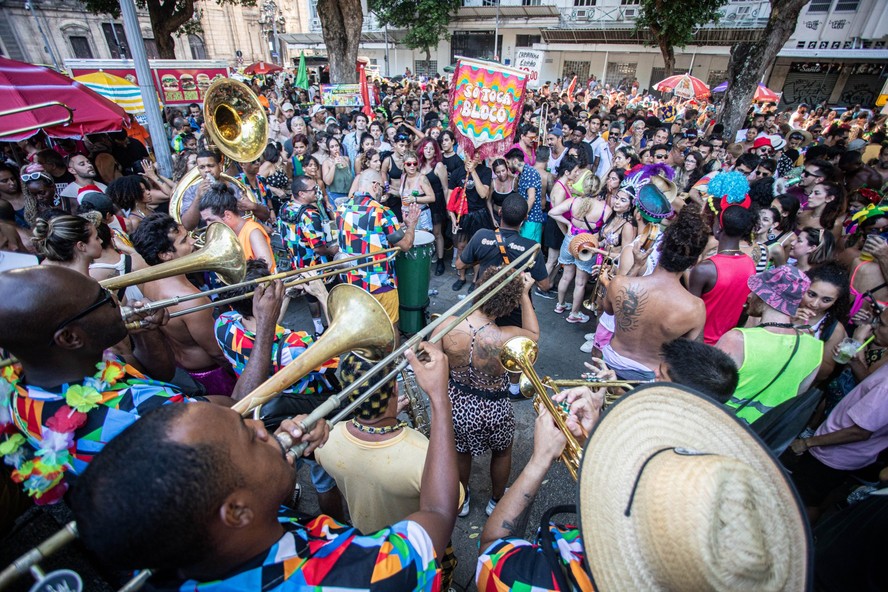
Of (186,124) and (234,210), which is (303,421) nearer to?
(234,210)

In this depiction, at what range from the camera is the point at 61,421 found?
164 cm

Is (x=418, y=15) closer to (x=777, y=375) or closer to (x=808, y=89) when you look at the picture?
(x=808, y=89)

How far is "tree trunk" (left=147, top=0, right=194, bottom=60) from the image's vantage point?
57.0ft

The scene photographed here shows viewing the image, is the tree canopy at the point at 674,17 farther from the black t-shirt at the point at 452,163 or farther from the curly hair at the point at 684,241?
the curly hair at the point at 684,241

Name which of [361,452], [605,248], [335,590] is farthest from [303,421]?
[605,248]

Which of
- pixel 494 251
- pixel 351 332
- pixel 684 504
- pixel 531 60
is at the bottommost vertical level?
pixel 494 251

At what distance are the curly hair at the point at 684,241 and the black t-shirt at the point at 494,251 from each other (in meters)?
1.43

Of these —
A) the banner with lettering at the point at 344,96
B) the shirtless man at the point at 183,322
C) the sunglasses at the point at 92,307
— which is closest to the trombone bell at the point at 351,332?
the sunglasses at the point at 92,307

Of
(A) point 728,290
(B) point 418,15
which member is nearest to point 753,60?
(A) point 728,290

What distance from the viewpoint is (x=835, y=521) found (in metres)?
2.00

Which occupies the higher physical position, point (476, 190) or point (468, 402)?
point (476, 190)

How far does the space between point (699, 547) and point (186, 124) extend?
14.4 m

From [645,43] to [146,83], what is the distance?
80.3 ft

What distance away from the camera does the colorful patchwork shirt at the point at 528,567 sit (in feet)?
4.56
